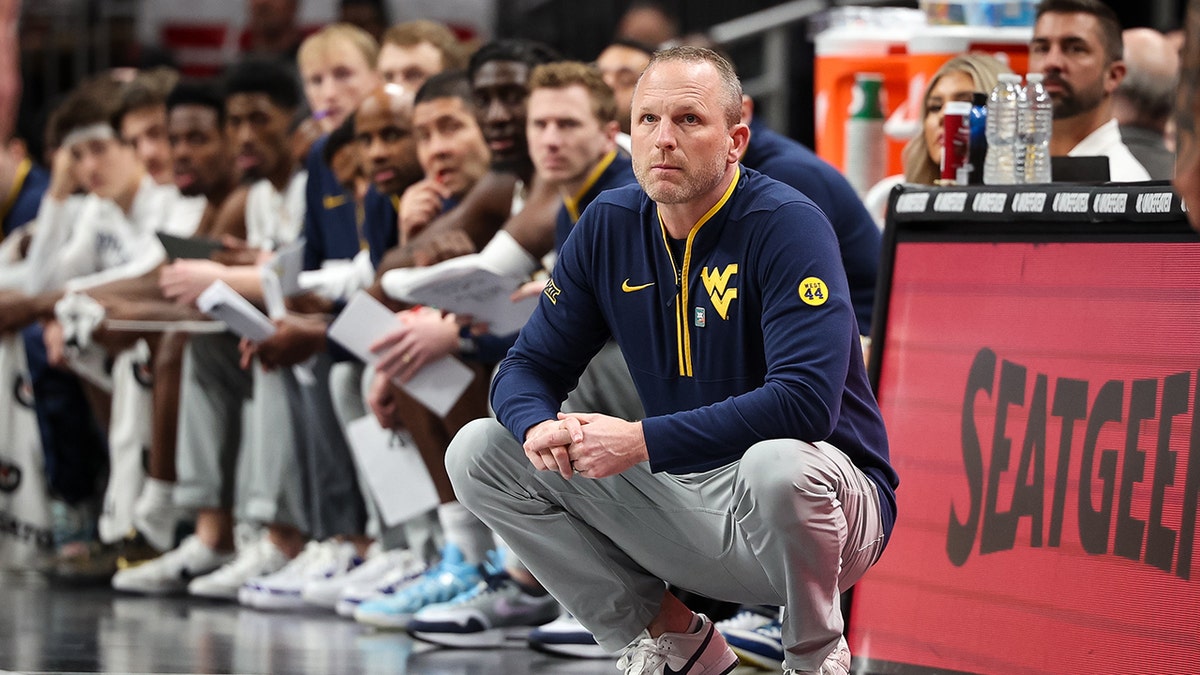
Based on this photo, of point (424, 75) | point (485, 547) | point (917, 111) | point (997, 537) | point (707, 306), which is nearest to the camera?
point (707, 306)

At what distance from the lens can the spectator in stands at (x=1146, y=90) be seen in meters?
5.18

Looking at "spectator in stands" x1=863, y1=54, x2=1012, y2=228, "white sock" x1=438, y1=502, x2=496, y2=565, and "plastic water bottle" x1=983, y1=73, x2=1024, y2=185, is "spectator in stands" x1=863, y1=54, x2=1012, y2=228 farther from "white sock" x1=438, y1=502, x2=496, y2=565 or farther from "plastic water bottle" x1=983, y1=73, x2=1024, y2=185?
"white sock" x1=438, y1=502, x2=496, y2=565

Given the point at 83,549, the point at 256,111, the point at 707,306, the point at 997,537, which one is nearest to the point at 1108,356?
the point at 997,537

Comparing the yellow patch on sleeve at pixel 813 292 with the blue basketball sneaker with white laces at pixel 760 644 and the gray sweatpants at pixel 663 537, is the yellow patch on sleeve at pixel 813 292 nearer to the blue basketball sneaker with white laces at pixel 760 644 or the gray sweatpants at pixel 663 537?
the gray sweatpants at pixel 663 537

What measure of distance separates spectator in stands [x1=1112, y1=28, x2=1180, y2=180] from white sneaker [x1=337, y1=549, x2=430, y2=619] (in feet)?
8.38

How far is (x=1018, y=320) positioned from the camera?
352 centimetres

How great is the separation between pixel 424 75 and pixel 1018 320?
9.96ft

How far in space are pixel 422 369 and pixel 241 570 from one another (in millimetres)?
1355

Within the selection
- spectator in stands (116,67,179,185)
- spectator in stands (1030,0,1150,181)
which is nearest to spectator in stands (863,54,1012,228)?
spectator in stands (1030,0,1150,181)

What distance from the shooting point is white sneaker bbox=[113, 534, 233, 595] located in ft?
19.2

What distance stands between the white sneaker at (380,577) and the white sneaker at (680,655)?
6.06 ft

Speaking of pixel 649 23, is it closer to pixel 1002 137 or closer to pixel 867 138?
pixel 867 138

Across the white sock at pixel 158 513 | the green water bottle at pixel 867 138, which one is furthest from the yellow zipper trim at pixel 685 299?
the white sock at pixel 158 513

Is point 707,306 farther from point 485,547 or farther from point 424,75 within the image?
point 424,75
